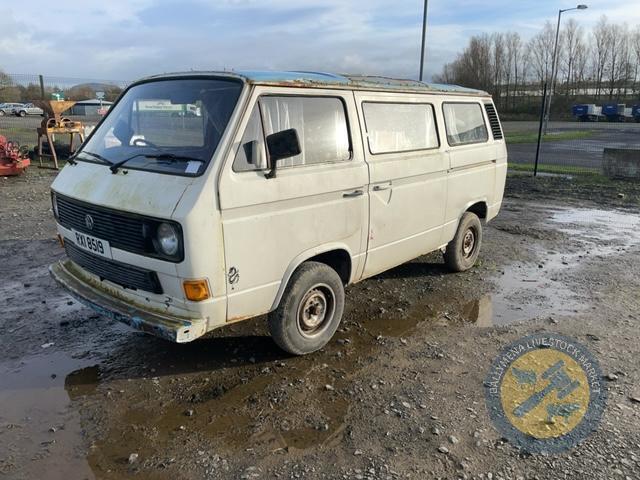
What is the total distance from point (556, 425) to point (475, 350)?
1.11 metres

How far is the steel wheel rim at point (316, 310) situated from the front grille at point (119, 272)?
121cm

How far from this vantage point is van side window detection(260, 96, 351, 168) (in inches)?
155

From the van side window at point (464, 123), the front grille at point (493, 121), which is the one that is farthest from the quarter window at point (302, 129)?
the front grille at point (493, 121)

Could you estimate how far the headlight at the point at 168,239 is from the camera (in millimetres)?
3396

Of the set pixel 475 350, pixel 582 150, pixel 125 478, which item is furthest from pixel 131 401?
pixel 582 150

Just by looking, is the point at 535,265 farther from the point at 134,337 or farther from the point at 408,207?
the point at 134,337

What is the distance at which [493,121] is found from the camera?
692 cm

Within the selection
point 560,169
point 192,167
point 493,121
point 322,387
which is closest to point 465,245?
point 493,121

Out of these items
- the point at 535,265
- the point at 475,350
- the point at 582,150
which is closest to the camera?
the point at 475,350

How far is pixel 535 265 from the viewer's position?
699 cm

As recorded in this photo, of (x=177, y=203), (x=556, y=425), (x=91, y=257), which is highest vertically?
(x=177, y=203)

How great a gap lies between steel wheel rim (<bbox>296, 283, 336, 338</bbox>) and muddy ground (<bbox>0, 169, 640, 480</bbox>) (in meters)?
0.23

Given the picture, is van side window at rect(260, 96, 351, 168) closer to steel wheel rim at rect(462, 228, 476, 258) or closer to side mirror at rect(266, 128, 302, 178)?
side mirror at rect(266, 128, 302, 178)

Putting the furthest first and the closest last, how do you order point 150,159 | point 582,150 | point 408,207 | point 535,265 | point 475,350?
point 582,150
point 535,265
point 408,207
point 475,350
point 150,159
